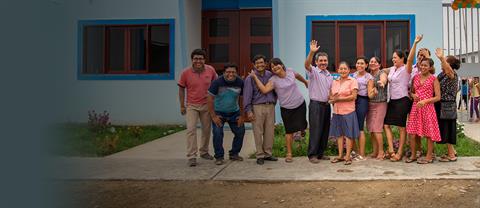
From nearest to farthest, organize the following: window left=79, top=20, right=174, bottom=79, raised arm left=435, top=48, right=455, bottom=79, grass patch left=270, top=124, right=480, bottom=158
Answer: raised arm left=435, top=48, right=455, bottom=79 → grass patch left=270, top=124, right=480, bottom=158 → window left=79, top=20, right=174, bottom=79

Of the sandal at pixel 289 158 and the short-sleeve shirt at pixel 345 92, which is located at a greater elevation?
the short-sleeve shirt at pixel 345 92

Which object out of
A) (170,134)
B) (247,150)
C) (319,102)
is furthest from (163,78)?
(319,102)

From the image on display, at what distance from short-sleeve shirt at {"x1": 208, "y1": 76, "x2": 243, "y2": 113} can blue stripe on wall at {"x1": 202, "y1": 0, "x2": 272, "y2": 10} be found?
451 centimetres

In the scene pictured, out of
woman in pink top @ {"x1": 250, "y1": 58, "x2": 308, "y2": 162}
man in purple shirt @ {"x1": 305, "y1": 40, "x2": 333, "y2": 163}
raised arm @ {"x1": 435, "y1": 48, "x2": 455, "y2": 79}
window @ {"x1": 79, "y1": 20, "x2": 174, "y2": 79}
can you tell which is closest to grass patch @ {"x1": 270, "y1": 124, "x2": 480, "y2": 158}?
man in purple shirt @ {"x1": 305, "y1": 40, "x2": 333, "y2": 163}

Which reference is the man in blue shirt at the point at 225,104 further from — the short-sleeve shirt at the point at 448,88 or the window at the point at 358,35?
the window at the point at 358,35

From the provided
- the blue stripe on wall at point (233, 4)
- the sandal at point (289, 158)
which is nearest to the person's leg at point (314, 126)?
the sandal at point (289, 158)

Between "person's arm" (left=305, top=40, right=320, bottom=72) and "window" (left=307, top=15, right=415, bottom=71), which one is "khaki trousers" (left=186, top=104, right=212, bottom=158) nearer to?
"person's arm" (left=305, top=40, right=320, bottom=72)

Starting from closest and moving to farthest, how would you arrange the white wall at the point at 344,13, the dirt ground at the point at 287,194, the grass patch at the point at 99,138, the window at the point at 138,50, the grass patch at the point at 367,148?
the grass patch at the point at 99,138, the dirt ground at the point at 287,194, the grass patch at the point at 367,148, the white wall at the point at 344,13, the window at the point at 138,50

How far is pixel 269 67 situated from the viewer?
5.73 metres

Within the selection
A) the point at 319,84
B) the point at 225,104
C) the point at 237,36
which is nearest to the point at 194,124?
the point at 225,104

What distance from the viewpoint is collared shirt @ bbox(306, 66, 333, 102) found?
5395 mm

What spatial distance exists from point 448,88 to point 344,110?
50.3 inches

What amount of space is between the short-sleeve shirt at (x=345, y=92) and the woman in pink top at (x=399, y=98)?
0.50 metres

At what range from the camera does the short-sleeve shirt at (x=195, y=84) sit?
531 centimetres
